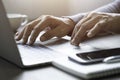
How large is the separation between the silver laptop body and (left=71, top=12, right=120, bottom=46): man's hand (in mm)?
129

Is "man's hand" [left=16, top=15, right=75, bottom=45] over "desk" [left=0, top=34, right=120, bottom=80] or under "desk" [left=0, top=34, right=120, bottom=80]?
under

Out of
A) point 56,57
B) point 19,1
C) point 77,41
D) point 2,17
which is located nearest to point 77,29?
point 77,41

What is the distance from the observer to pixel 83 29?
79 centimetres

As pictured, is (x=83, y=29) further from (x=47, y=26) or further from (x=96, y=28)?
(x=47, y=26)

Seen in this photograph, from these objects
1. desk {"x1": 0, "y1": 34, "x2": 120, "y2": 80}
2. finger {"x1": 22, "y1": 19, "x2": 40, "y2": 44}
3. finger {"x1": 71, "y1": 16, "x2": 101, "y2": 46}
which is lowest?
finger {"x1": 22, "y1": 19, "x2": 40, "y2": 44}

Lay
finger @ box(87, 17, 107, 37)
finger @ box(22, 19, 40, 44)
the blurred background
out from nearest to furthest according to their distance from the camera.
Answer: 1. finger @ box(87, 17, 107, 37)
2. finger @ box(22, 19, 40, 44)
3. the blurred background

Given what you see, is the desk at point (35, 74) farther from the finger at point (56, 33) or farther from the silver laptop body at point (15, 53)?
the finger at point (56, 33)

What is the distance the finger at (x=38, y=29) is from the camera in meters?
0.84

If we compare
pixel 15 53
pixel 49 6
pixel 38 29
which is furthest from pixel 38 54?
pixel 49 6

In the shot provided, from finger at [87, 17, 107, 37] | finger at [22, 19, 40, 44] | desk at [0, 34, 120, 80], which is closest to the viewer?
desk at [0, 34, 120, 80]

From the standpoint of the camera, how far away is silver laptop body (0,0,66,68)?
1.80 ft

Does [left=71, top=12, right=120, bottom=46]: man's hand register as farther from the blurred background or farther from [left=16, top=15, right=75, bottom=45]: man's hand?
the blurred background


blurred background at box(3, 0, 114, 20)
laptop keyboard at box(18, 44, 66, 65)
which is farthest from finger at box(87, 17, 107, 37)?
blurred background at box(3, 0, 114, 20)

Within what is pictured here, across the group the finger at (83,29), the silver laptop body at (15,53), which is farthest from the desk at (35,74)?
the finger at (83,29)
